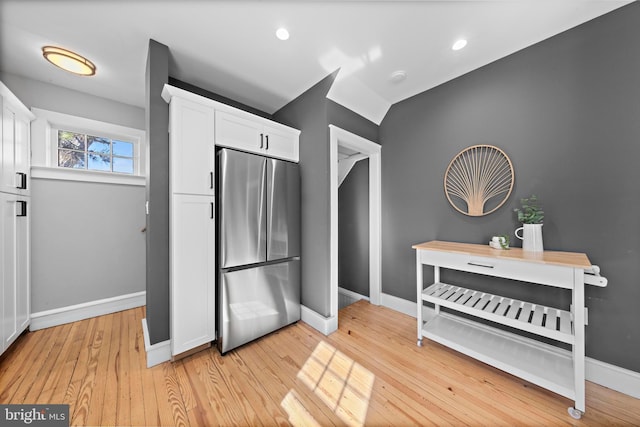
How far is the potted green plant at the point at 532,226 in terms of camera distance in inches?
60.2

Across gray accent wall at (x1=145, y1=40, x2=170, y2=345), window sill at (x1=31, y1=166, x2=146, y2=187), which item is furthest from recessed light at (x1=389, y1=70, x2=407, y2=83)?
window sill at (x1=31, y1=166, x2=146, y2=187)

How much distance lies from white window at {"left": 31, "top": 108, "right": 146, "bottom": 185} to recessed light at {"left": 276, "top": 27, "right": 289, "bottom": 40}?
7.24 ft

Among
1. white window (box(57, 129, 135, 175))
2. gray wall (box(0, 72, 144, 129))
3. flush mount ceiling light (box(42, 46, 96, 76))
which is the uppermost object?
flush mount ceiling light (box(42, 46, 96, 76))

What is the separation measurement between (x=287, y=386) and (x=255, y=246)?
1069 mm

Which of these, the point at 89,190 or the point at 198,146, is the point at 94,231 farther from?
the point at 198,146

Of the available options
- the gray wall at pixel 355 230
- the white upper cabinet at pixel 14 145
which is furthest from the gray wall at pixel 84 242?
the gray wall at pixel 355 230

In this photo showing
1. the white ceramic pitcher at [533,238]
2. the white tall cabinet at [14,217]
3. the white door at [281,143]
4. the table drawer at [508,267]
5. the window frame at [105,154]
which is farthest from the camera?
the window frame at [105,154]

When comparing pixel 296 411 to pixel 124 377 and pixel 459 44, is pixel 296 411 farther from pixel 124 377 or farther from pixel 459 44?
pixel 459 44

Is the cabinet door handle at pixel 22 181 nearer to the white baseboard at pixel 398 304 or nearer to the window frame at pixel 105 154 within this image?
the window frame at pixel 105 154

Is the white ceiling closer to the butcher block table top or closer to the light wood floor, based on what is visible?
the butcher block table top

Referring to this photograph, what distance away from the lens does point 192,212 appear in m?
1.64

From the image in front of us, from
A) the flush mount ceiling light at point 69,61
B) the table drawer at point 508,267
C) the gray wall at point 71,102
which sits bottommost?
the table drawer at point 508,267

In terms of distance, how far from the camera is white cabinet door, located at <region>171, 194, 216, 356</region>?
1.57 m

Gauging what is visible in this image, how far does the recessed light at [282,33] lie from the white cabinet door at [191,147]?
78 cm
